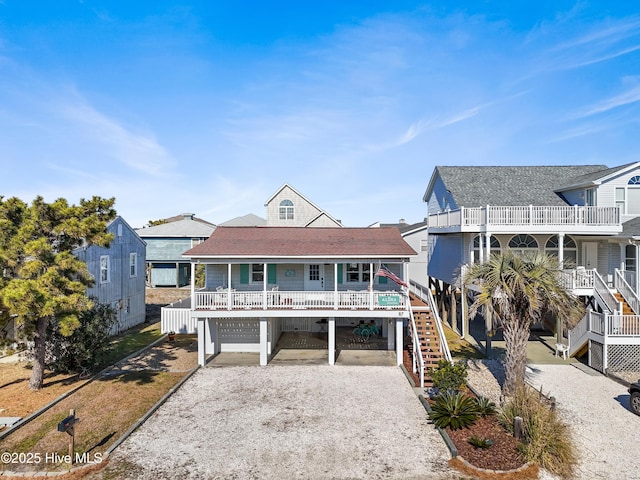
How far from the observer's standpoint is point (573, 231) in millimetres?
18156

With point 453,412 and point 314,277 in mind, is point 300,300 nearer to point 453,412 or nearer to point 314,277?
point 314,277

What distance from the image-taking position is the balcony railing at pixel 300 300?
676 inches

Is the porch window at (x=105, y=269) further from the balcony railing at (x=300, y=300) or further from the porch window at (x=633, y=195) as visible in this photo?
the porch window at (x=633, y=195)

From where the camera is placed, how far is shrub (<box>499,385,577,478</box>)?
29.8ft

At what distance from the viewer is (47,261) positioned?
13227 millimetres

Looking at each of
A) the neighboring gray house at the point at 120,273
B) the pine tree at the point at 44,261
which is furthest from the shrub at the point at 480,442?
the neighboring gray house at the point at 120,273

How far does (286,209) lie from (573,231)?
16851 mm

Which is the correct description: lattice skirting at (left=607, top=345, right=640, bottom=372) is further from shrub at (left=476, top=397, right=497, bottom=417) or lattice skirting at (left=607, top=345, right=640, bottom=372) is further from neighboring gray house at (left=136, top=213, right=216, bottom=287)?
neighboring gray house at (left=136, top=213, right=216, bottom=287)

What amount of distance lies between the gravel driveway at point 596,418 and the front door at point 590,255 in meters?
6.78

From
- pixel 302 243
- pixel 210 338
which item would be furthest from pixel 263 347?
pixel 302 243

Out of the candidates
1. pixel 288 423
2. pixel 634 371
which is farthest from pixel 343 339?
pixel 634 371

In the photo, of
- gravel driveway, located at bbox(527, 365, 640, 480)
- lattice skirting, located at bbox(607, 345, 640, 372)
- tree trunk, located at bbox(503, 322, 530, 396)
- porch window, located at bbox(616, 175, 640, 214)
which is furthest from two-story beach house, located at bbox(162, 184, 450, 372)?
porch window, located at bbox(616, 175, 640, 214)

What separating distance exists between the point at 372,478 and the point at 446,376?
16.2 feet

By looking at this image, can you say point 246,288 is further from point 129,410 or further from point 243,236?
point 129,410
